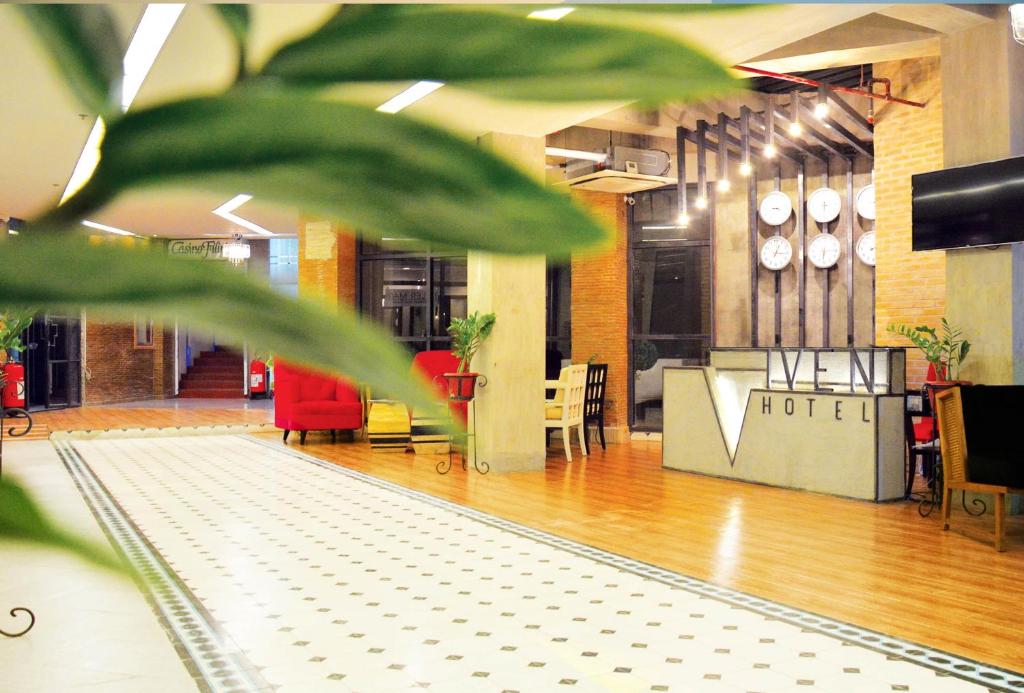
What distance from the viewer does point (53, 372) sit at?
1433cm

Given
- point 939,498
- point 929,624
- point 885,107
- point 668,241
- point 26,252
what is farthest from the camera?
point 668,241

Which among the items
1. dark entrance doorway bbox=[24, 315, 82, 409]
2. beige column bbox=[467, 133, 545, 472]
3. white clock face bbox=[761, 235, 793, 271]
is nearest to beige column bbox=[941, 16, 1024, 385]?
beige column bbox=[467, 133, 545, 472]

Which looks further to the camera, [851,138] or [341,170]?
[851,138]

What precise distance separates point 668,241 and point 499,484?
5352 millimetres

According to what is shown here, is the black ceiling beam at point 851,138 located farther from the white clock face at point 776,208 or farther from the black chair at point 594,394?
the black chair at point 594,394

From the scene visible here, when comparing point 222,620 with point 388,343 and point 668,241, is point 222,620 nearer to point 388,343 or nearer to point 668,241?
point 388,343

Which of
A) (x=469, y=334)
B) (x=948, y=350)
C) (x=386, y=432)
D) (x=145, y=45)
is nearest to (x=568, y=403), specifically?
(x=469, y=334)

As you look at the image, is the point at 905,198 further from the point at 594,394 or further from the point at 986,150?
the point at 594,394

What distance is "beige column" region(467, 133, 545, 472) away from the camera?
804 cm

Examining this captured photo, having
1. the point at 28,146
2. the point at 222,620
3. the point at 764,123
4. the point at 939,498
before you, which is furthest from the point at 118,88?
the point at 764,123

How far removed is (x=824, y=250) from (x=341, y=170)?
10.8m

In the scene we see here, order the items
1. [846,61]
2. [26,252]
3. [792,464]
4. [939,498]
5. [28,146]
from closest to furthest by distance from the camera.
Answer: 1. [26,252]
2. [28,146]
3. [939,498]
4. [792,464]
5. [846,61]

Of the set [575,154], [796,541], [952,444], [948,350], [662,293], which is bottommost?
[796,541]

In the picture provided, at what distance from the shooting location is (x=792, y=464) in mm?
7117
